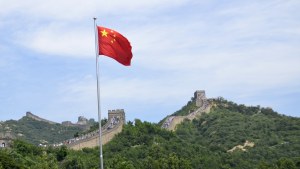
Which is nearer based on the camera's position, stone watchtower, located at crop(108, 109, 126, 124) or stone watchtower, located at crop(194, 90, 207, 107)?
stone watchtower, located at crop(108, 109, 126, 124)

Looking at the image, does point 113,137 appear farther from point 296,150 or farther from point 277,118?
point 277,118

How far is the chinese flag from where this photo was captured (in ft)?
87.4

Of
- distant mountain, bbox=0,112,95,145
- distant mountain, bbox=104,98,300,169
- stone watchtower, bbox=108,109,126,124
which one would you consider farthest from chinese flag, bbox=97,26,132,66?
distant mountain, bbox=0,112,95,145

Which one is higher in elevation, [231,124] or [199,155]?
[231,124]

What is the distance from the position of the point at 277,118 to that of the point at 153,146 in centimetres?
3682

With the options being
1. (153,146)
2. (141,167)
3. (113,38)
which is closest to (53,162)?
(141,167)

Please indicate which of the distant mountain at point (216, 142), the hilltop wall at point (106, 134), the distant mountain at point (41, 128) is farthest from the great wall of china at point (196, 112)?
the distant mountain at point (41, 128)

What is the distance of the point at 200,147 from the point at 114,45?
2184 inches

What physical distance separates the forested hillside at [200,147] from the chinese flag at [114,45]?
87.1 feet

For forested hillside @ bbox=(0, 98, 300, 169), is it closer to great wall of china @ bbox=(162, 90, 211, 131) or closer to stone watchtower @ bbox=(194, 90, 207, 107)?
great wall of china @ bbox=(162, 90, 211, 131)

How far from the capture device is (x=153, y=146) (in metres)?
75.4

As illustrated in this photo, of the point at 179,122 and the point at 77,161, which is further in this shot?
the point at 179,122

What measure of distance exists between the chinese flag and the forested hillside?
2654cm

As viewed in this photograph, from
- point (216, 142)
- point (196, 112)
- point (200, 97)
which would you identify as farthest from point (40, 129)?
point (216, 142)
